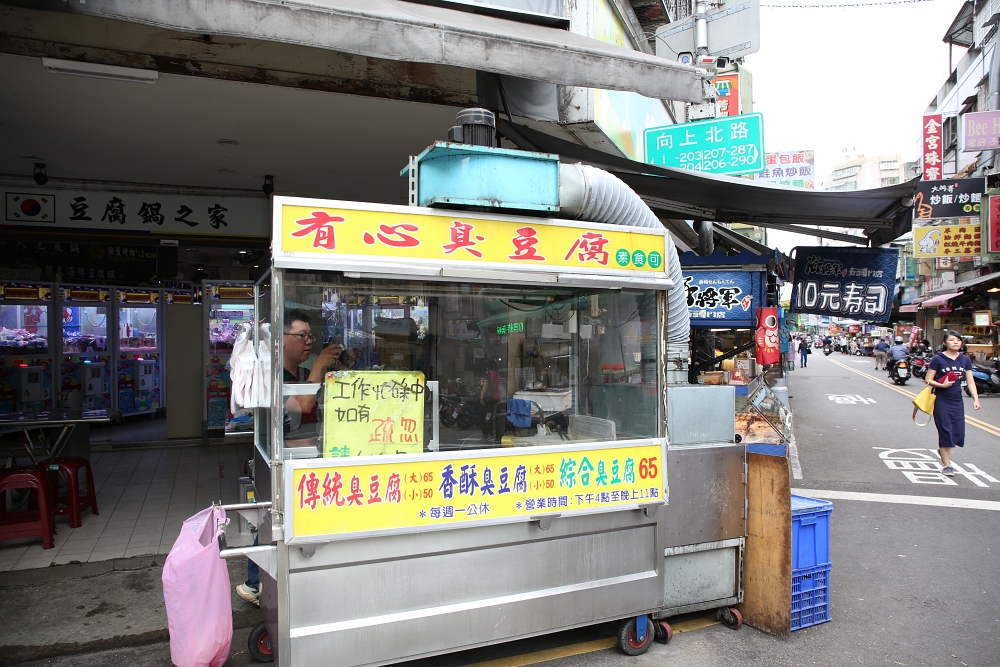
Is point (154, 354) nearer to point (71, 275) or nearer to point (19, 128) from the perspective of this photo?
point (71, 275)

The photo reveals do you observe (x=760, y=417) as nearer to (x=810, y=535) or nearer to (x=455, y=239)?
(x=810, y=535)

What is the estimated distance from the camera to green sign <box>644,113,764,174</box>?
717 centimetres

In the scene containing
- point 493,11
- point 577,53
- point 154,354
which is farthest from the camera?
point 154,354

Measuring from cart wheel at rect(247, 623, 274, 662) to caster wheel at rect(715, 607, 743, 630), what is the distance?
2668mm

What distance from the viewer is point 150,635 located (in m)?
3.70

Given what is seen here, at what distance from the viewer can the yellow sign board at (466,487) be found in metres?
2.91

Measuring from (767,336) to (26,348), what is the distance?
10087mm

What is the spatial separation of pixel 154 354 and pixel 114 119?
687 centimetres

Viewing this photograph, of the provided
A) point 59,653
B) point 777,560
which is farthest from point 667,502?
point 59,653

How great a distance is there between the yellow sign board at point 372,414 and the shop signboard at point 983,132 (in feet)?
67.3

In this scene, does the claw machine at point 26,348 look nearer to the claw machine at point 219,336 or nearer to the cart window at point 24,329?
the cart window at point 24,329

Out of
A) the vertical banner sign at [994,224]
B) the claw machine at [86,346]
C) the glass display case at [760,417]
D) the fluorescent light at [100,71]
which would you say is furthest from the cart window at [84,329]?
the vertical banner sign at [994,224]

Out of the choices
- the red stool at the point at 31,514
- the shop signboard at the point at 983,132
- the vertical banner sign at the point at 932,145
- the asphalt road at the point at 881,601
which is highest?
the vertical banner sign at the point at 932,145

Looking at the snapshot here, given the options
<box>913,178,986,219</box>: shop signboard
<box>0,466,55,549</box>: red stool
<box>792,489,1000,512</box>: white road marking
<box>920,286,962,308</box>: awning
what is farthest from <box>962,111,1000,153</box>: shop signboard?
<box>0,466,55,549</box>: red stool
